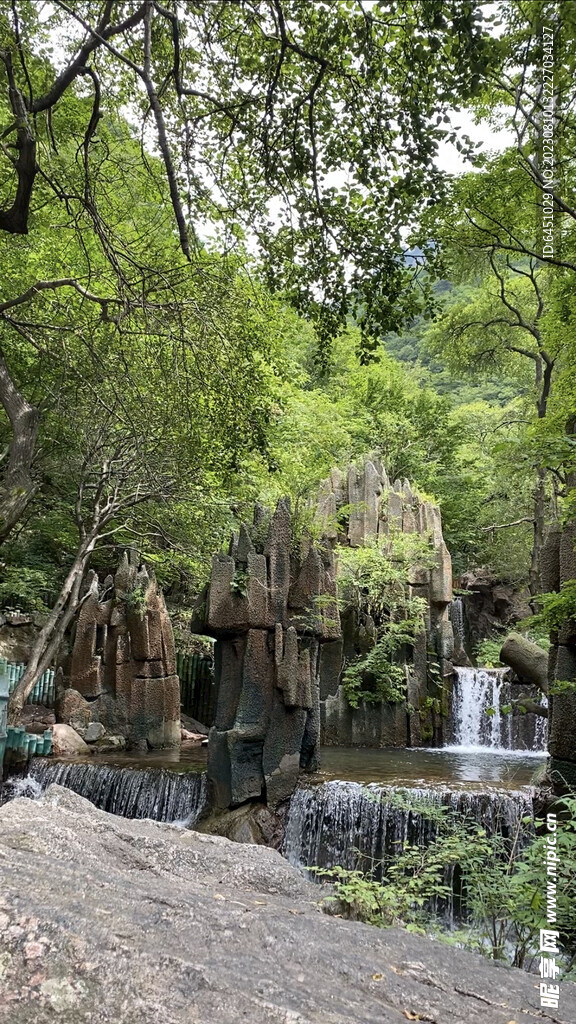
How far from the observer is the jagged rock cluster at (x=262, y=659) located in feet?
30.5

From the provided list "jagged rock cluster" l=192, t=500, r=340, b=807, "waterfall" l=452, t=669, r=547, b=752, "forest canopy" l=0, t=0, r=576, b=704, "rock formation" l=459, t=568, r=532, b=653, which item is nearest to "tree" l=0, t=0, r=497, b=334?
"forest canopy" l=0, t=0, r=576, b=704

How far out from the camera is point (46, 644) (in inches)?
503

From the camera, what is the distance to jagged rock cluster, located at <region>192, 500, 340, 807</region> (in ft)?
30.5

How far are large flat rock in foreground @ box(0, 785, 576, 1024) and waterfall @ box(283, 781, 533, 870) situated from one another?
5.39m

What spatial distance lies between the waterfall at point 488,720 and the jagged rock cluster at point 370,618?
58cm

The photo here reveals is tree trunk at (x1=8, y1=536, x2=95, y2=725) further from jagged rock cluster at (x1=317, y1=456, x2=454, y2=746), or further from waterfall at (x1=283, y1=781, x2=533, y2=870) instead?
waterfall at (x1=283, y1=781, x2=533, y2=870)

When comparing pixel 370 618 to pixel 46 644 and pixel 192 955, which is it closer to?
pixel 46 644

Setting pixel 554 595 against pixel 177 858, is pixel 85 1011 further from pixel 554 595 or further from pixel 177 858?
pixel 554 595

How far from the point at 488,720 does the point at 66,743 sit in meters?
9.17

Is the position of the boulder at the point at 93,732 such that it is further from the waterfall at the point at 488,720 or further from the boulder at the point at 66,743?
the waterfall at the point at 488,720

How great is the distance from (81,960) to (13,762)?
11132 mm

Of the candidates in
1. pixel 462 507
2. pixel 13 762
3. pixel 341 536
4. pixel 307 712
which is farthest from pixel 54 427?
pixel 462 507

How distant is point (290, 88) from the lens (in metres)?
4.17

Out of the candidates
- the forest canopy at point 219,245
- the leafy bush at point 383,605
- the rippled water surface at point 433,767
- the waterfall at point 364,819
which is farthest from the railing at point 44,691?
the waterfall at point 364,819
